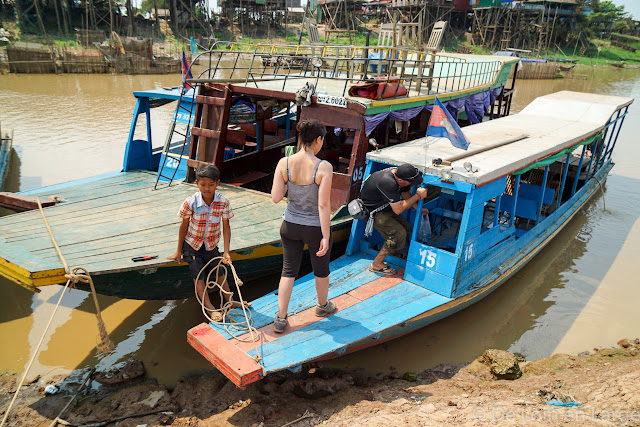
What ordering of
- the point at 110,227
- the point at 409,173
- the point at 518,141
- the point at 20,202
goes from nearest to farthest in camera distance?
the point at 409,173 < the point at 110,227 < the point at 20,202 < the point at 518,141

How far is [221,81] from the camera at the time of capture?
268 inches

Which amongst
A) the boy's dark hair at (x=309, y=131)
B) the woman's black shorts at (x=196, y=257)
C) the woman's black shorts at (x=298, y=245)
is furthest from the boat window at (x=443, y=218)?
the woman's black shorts at (x=196, y=257)

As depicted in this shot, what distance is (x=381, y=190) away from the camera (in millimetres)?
4992

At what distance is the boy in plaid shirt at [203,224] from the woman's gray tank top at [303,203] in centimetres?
79

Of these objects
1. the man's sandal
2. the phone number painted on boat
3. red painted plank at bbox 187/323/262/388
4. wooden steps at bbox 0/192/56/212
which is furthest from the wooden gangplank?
the phone number painted on boat

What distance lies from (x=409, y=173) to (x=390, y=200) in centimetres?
40

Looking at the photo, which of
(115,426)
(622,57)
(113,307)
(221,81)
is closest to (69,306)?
(113,307)

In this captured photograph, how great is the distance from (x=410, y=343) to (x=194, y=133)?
4.33 m

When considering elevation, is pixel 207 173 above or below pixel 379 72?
below

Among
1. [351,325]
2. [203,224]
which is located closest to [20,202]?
[203,224]

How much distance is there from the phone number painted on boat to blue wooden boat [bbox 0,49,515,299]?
13 millimetres

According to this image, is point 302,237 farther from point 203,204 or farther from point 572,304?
point 572,304

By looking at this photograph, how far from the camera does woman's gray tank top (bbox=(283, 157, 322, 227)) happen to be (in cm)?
368

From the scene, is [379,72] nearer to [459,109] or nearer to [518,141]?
[459,109]
